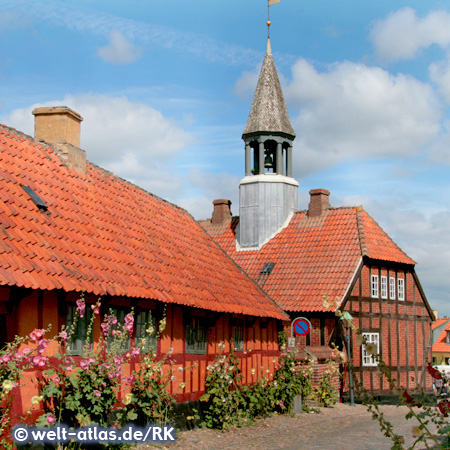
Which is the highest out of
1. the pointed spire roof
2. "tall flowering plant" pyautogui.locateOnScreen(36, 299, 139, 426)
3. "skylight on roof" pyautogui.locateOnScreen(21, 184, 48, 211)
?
the pointed spire roof

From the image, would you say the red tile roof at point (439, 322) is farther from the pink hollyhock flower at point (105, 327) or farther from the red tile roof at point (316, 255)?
the pink hollyhock flower at point (105, 327)

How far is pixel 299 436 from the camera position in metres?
14.4

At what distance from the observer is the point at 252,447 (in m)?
12.6

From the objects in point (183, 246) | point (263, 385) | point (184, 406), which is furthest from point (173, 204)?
point (184, 406)

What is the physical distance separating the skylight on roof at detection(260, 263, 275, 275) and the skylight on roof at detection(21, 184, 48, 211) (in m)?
16.4

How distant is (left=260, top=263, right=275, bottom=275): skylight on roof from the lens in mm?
27594

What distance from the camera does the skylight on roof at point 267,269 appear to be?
27.6 meters

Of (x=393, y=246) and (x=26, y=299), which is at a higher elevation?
(x=393, y=246)

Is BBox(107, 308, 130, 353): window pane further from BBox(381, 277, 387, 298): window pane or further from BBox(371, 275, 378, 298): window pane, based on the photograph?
BBox(381, 277, 387, 298): window pane

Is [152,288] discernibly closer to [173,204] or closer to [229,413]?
[229,413]

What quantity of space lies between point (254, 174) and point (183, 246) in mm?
13771

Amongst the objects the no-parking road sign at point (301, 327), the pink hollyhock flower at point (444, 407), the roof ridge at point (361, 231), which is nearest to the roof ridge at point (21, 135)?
the no-parking road sign at point (301, 327)

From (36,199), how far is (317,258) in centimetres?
1634

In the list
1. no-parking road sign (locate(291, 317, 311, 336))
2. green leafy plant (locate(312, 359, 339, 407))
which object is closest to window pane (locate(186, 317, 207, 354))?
no-parking road sign (locate(291, 317, 311, 336))
